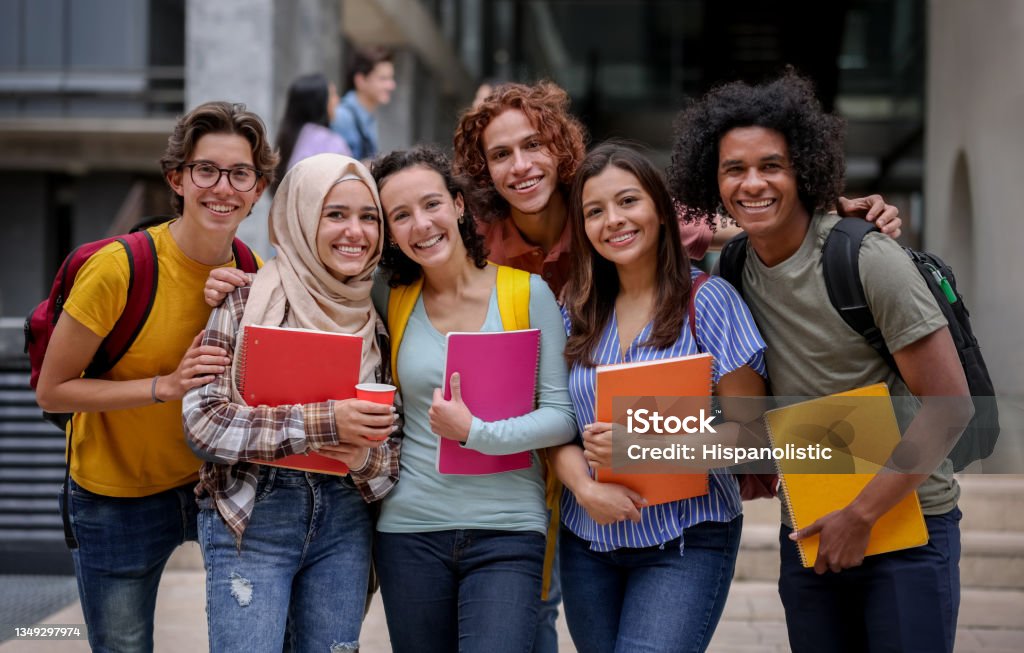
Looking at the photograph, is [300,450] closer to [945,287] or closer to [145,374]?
[145,374]

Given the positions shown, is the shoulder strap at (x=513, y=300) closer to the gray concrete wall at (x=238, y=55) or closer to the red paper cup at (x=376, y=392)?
the red paper cup at (x=376, y=392)

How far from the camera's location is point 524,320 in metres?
2.80

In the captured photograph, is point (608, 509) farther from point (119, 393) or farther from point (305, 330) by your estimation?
point (119, 393)

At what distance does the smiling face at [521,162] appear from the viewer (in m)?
3.34

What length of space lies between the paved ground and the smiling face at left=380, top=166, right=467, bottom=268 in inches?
109

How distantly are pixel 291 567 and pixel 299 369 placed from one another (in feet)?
1.85

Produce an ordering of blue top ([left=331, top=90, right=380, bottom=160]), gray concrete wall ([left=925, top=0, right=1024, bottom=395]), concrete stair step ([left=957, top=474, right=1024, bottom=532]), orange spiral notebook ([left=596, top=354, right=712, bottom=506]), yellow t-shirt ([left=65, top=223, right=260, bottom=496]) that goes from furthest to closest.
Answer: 1. gray concrete wall ([left=925, top=0, right=1024, bottom=395])
2. blue top ([left=331, top=90, right=380, bottom=160])
3. concrete stair step ([left=957, top=474, right=1024, bottom=532])
4. yellow t-shirt ([left=65, top=223, right=260, bottom=496])
5. orange spiral notebook ([left=596, top=354, right=712, bottom=506])

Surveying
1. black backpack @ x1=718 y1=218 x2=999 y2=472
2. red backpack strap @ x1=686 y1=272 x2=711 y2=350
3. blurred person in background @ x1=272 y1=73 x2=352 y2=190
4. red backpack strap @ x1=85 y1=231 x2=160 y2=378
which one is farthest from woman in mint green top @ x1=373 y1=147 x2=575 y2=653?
blurred person in background @ x1=272 y1=73 x2=352 y2=190

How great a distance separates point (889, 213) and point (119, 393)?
7.43 feet

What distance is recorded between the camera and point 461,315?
9.32 ft

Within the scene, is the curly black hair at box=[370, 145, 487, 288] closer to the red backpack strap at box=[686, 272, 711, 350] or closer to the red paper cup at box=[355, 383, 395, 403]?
the red paper cup at box=[355, 383, 395, 403]

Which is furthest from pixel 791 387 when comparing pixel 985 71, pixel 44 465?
pixel 985 71

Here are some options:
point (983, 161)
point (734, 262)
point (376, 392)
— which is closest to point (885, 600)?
point (734, 262)

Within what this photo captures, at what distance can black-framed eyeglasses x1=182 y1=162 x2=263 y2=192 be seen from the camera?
2820 mm
